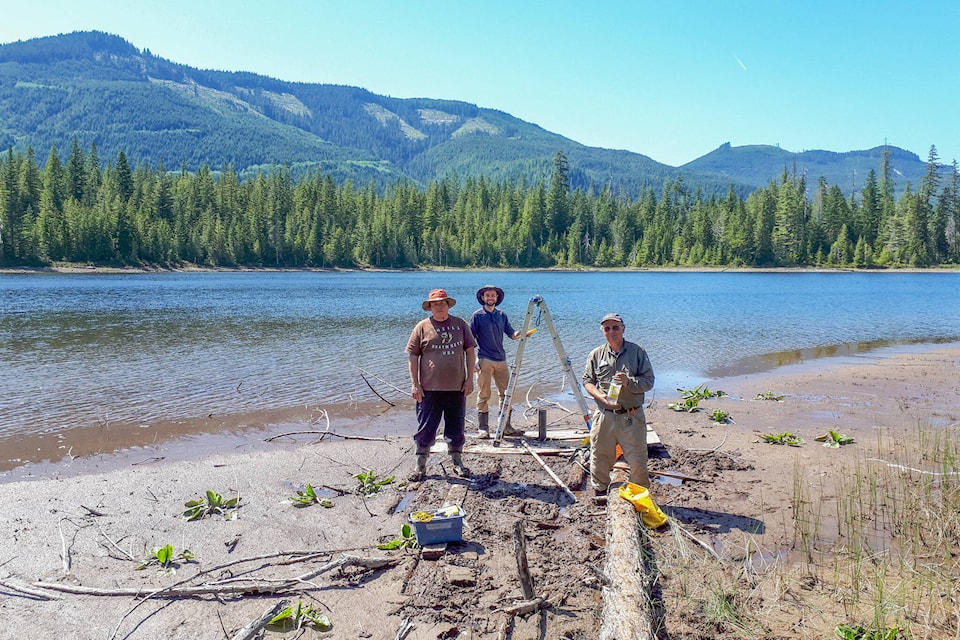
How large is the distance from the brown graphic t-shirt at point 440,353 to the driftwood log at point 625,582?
2.77 meters

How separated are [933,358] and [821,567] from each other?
1891 centimetres

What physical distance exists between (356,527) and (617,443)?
9.92ft

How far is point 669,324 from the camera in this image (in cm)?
3152

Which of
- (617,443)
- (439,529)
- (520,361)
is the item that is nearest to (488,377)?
(520,361)

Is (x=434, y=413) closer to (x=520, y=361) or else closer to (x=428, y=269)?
(x=520, y=361)

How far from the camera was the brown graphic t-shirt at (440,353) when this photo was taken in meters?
8.14

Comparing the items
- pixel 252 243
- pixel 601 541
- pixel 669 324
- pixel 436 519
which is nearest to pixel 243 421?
pixel 436 519

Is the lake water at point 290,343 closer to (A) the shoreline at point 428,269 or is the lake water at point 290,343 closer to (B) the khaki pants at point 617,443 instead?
(B) the khaki pants at point 617,443

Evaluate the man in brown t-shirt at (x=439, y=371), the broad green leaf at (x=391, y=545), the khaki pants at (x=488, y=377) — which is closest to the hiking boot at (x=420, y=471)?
the man in brown t-shirt at (x=439, y=371)

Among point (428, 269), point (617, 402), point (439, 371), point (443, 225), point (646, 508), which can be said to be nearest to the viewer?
point (646, 508)

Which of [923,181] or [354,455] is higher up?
[923,181]

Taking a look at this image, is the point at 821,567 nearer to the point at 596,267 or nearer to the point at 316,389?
the point at 316,389

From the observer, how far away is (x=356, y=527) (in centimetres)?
686

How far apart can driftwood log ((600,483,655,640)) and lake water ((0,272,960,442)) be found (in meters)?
9.29
